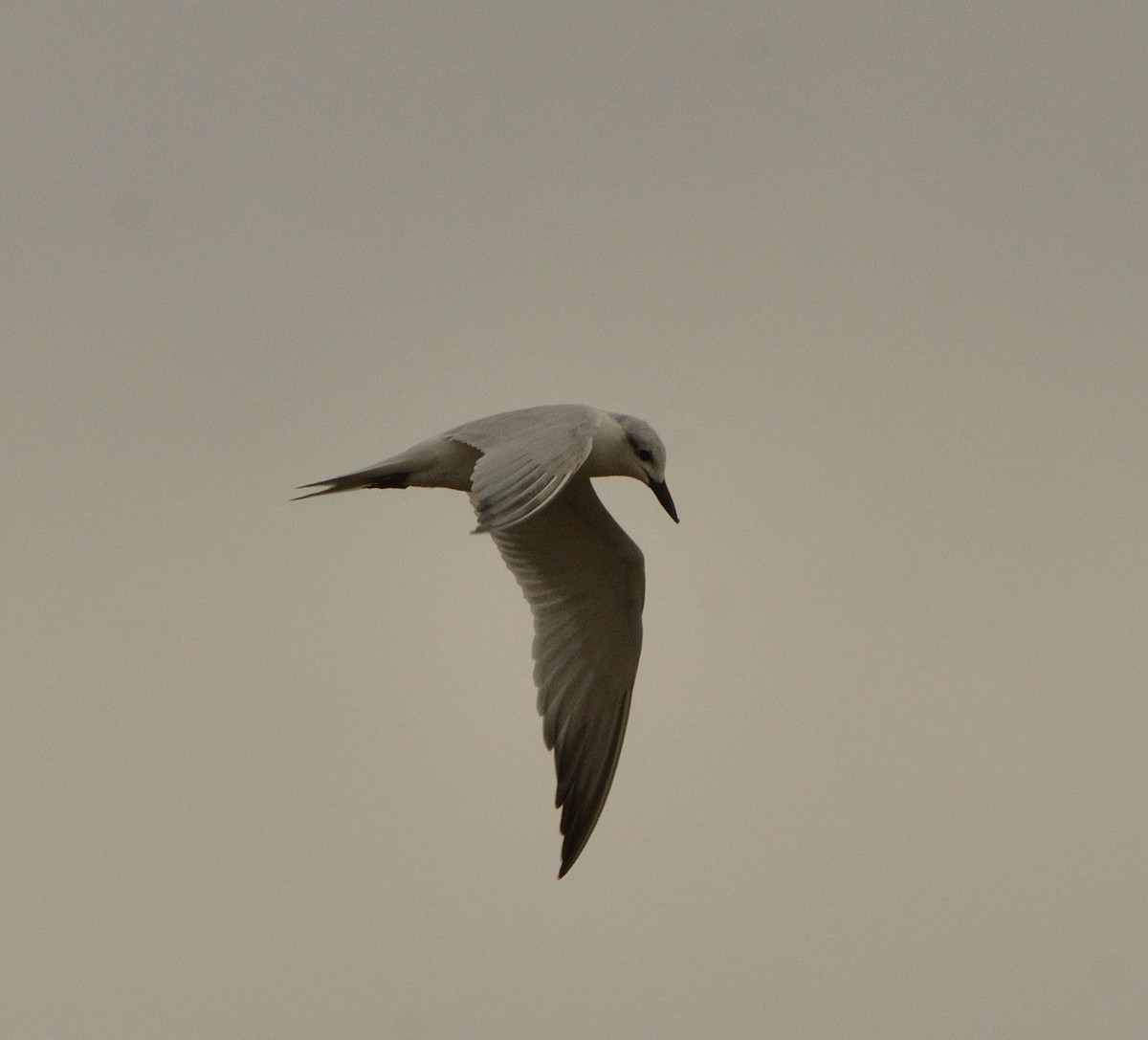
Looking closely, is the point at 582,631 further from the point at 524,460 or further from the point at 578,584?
the point at 524,460

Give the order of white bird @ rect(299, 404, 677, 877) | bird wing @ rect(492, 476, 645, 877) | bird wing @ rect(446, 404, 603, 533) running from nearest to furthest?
bird wing @ rect(446, 404, 603, 533)
white bird @ rect(299, 404, 677, 877)
bird wing @ rect(492, 476, 645, 877)

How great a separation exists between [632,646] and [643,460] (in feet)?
2.81

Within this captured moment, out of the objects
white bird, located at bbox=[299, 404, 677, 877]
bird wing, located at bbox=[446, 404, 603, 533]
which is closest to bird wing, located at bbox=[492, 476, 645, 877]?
white bird, located at bbox=[299, 404, 677, 877]

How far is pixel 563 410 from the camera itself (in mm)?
6664

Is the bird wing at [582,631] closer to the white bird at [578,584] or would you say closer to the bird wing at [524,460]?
the white bird at [578,584]

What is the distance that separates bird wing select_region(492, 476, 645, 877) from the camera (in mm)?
7191

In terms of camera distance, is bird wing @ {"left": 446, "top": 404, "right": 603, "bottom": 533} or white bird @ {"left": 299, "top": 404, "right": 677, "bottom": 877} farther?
white bird @ {"left": 299, "top": 404, "right": 677, "bottom": 877}

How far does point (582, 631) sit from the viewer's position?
738 cm

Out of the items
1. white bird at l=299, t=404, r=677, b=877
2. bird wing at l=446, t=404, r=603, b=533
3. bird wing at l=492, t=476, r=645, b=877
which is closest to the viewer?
bird wing at l=446, t=404, r=603, b=533

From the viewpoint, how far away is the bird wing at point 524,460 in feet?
17.3

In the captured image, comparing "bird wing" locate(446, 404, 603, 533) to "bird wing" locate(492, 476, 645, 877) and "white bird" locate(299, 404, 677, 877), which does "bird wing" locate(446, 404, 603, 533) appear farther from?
"bird wing" locate(492, 476, 645, 877)

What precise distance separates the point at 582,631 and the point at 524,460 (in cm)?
188

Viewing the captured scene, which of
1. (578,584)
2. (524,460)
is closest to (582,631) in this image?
(578,584)

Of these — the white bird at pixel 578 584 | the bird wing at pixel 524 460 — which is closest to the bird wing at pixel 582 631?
the white bird at pixel 578 584
